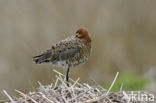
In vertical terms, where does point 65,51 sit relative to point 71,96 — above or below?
above

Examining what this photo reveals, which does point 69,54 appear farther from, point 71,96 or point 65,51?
point 71,96

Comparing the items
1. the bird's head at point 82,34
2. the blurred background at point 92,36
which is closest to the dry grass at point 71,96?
the bird's head at point 82,34

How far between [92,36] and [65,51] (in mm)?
4684

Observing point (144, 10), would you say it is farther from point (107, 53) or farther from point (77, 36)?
point (77, 36)

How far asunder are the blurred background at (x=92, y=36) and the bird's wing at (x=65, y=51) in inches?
103

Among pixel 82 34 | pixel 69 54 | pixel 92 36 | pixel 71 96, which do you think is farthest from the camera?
pixel 92 36

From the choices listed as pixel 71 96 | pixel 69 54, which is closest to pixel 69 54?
pixel 69 54

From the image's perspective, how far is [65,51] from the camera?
25.6ft

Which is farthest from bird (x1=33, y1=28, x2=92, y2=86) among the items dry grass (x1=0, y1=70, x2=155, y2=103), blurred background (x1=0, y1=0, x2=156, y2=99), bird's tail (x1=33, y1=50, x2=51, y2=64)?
blurred background (x1=0, y1=0, x2=156, y2=99)

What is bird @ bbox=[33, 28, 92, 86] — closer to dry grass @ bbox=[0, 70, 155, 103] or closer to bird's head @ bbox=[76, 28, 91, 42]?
bird's head @ bbox=[76, 28, 91, 42]

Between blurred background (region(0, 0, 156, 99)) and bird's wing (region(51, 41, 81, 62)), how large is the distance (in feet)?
8.60

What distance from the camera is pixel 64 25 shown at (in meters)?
12.2

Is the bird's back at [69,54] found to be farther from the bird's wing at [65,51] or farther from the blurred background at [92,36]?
the blurred background at [92,36]

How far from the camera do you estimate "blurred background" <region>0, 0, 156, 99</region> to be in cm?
1156
